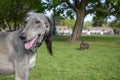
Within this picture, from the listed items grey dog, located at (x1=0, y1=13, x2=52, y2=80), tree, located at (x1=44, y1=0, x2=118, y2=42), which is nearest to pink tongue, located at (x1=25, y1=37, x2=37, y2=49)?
grey dog, located at (x1=0, y1=13, x2=52, y2=80)

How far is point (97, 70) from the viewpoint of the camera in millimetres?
10438

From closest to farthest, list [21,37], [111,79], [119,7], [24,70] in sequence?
[21,37], [24,70], [111,79], [119,7]

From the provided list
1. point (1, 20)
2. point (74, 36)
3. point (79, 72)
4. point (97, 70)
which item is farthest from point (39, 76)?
point (1, 20)

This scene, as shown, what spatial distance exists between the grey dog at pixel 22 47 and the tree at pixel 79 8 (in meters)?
25.7

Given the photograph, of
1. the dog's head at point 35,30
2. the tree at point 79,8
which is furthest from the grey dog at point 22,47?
the tree at point 79,8

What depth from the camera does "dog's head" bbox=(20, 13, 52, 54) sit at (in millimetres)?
4320

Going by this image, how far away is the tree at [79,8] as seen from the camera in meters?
31.6

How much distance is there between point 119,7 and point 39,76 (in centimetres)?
2302

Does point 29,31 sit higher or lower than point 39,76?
higher

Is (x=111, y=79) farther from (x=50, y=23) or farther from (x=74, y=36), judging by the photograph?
(x=74, y=36)

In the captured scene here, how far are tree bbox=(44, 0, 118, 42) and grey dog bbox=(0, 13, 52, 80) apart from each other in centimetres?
2568

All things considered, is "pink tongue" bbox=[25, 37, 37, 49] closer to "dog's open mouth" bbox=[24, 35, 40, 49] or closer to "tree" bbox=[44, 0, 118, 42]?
"dog's open mouth" bbox=[24, 35, 40, 49]

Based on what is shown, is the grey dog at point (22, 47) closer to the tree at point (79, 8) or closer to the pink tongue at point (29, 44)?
the pink tongue at point (29, 44)

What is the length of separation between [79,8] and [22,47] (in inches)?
1113
